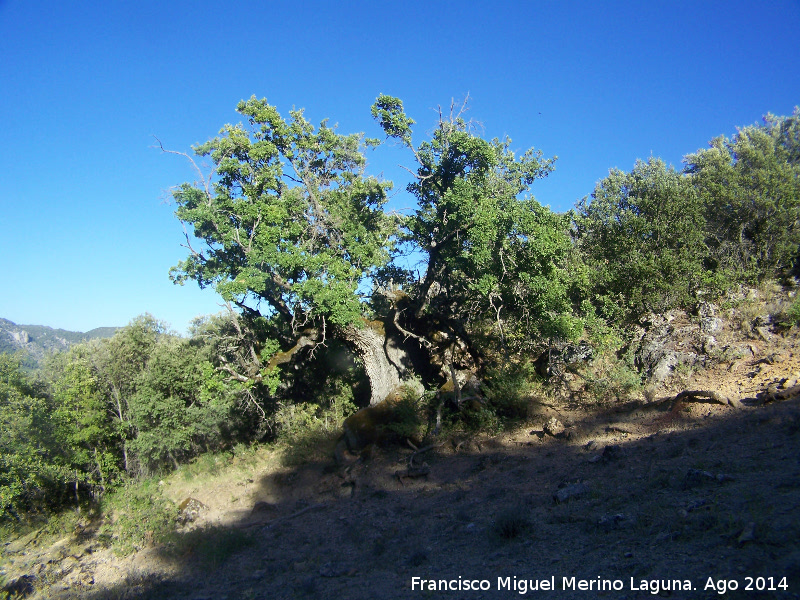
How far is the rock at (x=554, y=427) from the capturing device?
36.9 feet

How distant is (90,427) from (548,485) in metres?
15.1

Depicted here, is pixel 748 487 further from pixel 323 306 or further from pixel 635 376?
→ pixel 323 306

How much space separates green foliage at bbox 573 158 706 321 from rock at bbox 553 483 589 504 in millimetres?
6605

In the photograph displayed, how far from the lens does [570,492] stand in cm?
796

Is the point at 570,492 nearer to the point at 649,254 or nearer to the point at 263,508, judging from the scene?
the point at 263,508

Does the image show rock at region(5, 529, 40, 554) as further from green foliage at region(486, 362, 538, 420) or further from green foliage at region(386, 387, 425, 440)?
green foliage at region(486, 362, 538, 420)

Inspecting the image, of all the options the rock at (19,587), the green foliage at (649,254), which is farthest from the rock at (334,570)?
the green foliage at (649,254)

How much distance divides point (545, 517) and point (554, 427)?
13.7ft

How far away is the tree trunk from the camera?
576 inches

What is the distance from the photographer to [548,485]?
8758mm

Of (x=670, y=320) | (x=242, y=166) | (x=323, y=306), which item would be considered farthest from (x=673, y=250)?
(x=242, y=166)

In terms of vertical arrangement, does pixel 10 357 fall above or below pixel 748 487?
above

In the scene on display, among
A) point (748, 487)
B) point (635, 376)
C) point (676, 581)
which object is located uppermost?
point (635, 376)

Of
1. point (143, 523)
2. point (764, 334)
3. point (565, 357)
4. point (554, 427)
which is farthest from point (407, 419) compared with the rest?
point (764, 334)
